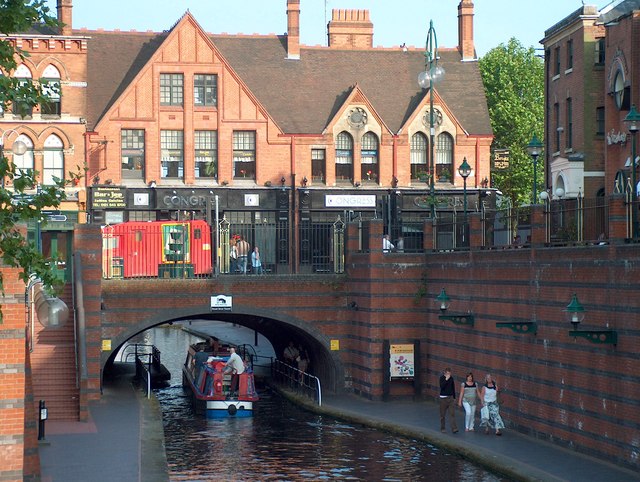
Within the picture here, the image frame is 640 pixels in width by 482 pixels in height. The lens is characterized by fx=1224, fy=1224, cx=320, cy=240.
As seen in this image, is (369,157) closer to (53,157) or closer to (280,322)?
(53,157)

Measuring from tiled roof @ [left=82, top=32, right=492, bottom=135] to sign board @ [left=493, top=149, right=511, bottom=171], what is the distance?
22.5 feet

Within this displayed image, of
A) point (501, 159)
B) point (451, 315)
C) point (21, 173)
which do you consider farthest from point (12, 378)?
point (501, 159)

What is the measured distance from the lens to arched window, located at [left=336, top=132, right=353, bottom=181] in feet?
195

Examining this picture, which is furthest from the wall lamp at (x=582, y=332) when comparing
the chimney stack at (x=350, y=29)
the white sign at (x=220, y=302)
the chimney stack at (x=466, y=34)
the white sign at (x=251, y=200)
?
the chimney stack at (x=350, y=29)

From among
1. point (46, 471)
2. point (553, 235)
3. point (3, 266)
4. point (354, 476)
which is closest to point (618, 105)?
point (553, 235)

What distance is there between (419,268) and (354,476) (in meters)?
13.3

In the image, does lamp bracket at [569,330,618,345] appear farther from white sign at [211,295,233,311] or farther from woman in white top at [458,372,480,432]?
white sign at [211,295,233,311]

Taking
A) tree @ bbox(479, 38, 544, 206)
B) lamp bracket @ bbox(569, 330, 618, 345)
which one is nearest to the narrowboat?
lamp bracket @ bbox(569, 330, 618, 345)

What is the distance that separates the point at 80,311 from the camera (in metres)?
37.6

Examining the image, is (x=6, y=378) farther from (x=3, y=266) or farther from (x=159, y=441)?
(x=159, y=441)

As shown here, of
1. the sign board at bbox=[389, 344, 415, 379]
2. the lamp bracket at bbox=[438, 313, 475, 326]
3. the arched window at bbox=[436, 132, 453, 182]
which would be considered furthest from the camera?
the arched window at bbox=[436, 132, 453, 182]

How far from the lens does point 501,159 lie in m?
73.1

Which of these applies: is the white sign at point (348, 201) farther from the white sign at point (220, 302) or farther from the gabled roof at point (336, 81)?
the white sign at point (220, 302)

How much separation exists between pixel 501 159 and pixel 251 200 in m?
21.0
